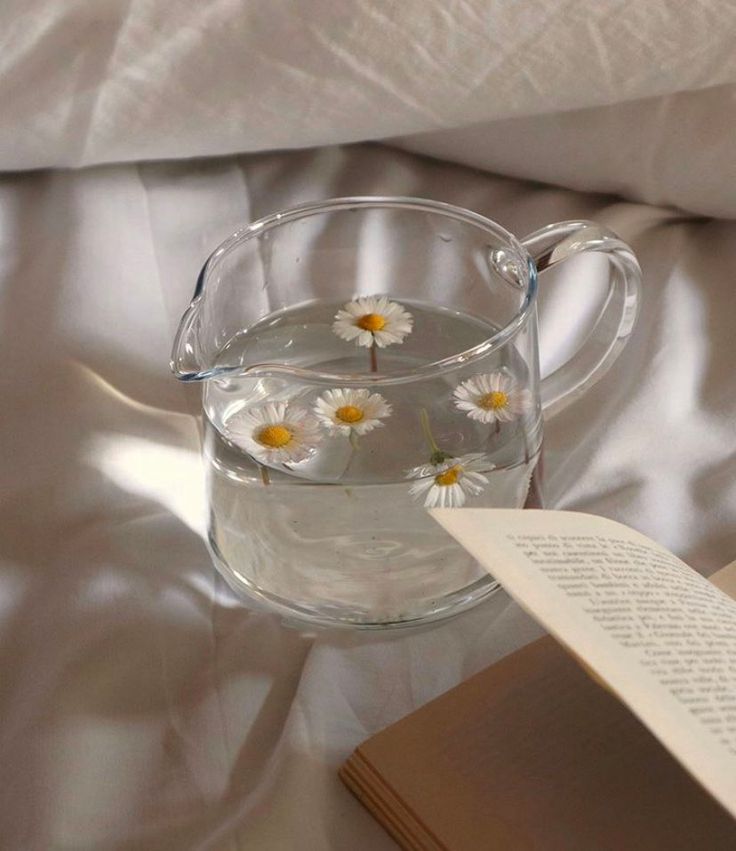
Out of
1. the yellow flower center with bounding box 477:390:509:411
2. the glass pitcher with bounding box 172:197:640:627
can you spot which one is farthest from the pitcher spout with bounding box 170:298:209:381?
the yellow flower center with bounding box 477:390:509:411

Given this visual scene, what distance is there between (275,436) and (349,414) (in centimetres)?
3

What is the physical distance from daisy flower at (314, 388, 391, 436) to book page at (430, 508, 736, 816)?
0.20ft

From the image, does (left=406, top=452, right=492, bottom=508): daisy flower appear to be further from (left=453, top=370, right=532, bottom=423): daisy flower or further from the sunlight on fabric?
the sunlight on fabric

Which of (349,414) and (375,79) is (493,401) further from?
(375,79)

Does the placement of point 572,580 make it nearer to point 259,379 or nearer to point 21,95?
point 259,379

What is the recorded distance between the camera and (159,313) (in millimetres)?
628

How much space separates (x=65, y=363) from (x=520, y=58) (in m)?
0.27

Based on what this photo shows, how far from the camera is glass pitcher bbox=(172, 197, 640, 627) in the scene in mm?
428

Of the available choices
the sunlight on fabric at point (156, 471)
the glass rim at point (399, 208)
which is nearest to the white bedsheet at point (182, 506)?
the sunlight on fabric at point (156, 471)

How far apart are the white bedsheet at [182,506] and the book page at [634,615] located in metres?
0.08

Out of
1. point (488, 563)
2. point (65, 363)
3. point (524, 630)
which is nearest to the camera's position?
point (488, 563)

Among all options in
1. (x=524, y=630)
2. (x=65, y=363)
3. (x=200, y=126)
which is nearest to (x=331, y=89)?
(x=200, y=126)

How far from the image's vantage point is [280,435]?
0.44 m

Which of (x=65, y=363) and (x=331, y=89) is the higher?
(x=331, y=89)
